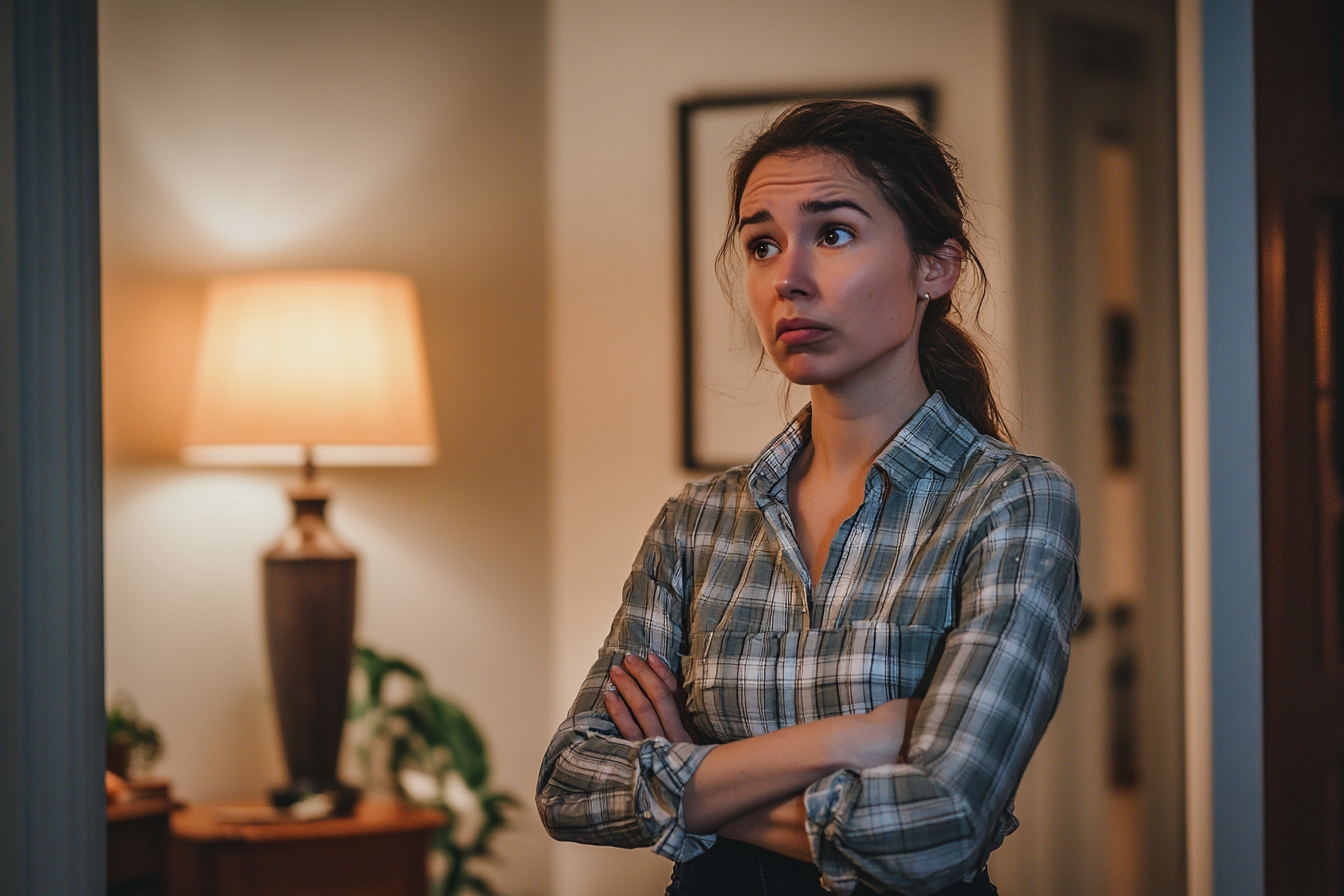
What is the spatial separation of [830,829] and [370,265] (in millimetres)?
2270

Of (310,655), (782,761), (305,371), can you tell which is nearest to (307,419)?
(305,371)

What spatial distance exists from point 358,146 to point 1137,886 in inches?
104

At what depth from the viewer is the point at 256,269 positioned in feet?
9.48

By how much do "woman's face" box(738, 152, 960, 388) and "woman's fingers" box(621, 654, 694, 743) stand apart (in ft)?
1.27

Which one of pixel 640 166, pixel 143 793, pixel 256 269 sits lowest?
pixel 143 793

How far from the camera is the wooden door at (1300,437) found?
2.19m

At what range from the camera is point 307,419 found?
8.16 ft

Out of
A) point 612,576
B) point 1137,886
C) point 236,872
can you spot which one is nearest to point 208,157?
point 612,576

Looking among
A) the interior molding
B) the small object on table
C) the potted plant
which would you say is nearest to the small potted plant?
the small object on table

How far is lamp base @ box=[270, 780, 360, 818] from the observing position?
97.7 inches

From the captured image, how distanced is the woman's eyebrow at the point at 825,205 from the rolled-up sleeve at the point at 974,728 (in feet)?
1.18

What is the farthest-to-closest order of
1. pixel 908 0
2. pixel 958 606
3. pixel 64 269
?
pixel 908 0
pixel 64 269
pixel 958 606

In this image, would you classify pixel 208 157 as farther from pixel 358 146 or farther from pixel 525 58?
pixel 525 58

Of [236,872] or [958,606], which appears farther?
[236,872]
